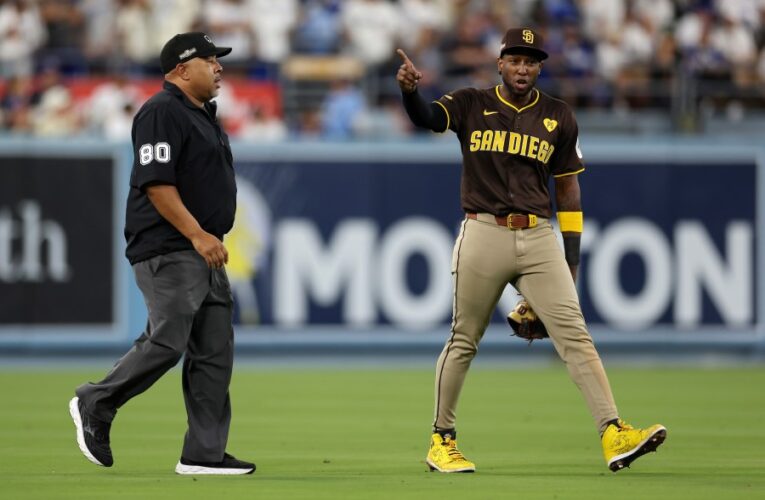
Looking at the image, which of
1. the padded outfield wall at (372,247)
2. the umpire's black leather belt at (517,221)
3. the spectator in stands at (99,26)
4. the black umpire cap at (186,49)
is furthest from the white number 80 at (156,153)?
the spectator in stands at (99,26)

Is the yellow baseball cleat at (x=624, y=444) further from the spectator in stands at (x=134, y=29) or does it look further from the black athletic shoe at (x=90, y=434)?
the spectator in stands at (x=134, y=29)

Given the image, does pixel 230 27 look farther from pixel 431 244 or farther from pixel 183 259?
pixel 183 259

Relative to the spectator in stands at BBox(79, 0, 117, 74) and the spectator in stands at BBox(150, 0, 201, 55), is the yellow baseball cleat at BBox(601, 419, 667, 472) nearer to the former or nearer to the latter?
the spectator in stands at BBox(79, 0, 117, 74)

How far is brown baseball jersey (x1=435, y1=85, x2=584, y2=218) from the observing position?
27.4ft

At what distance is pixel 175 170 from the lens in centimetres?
786

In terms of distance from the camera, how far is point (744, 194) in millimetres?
18406

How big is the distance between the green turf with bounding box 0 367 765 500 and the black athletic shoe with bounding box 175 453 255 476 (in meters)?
0.14

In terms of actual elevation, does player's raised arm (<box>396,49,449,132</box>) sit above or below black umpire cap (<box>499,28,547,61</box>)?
below

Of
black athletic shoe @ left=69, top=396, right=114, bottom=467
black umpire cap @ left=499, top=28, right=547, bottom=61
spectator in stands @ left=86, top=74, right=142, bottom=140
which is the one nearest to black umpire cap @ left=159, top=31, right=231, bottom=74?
black umpire cap @ left=499, top=28, right=547, bottom=61

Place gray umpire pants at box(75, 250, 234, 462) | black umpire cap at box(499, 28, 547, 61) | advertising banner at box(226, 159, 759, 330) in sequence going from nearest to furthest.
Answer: gray umpire pants at box(75, 250, 234, 462) < black umpire cap at box(499, 28, 547, 61) < advertising banner at box(226, 159, 759, 330)

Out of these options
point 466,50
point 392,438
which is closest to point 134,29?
point 466,50

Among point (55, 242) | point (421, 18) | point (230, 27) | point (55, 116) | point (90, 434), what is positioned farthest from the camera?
point (421, 18)

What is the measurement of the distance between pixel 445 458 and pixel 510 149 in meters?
1.74

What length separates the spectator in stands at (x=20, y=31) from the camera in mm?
19219
